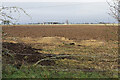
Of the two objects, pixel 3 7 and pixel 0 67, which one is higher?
pixel 3 7

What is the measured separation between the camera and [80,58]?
8469mm

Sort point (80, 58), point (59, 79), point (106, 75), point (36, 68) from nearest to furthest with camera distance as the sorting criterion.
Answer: point (59, 79)
point (106, 75)
point (36, 68)
point (80, 58)

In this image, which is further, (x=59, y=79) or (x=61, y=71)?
(x=61, y=71)

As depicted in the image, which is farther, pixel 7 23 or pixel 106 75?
pixel 7 23

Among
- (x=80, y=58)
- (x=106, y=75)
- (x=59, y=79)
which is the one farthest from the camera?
(x=80, y=58)

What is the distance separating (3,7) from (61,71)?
2.37 metres

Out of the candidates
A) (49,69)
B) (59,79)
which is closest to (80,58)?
(49,69)

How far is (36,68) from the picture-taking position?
5812 millimetres

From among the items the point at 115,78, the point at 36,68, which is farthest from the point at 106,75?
the point at 36,68

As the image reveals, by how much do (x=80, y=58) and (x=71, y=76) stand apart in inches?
128

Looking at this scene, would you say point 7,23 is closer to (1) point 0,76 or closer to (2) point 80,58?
(1) point 0,76

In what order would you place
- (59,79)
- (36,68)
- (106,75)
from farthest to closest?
(36,68) < (106,75) < (59,79)

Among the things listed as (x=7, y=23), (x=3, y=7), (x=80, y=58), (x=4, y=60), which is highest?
(x=3, y=7)

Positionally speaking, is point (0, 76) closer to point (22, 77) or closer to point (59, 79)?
point (22, 77)
